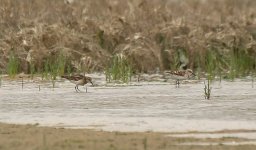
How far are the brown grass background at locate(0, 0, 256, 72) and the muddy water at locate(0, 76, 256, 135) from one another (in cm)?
175

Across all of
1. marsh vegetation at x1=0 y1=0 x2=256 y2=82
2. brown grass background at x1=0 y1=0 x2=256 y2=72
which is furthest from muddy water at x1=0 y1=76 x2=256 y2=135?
brown grass background at x1=0 y1=0 x2=256 y2=72

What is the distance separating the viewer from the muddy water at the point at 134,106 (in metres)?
10.5

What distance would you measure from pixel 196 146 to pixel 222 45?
10192mm

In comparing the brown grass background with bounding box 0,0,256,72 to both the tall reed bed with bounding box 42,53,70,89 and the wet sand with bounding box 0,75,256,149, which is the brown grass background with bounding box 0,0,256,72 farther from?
the wet sand with bounding box 0,75,256,149

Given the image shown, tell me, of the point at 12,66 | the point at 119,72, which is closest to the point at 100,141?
the point at 119,72

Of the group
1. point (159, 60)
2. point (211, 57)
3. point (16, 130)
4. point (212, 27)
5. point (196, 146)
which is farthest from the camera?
point (212, 27)

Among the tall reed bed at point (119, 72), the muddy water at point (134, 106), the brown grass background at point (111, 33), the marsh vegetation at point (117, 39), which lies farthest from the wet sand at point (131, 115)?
the brown grass background at point (111, 33)

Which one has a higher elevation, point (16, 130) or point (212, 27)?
point (212, 27)

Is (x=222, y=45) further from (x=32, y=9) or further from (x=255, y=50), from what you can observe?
(x=32, y=9)

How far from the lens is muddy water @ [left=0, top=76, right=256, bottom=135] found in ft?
34.6

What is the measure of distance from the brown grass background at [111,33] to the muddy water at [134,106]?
175 centimetres

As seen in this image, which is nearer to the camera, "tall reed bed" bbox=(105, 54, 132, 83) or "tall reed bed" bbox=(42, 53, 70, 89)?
"tall reed bed" bbox=(105, 54, 132, 83)

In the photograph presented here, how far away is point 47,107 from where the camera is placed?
1233 centimetres

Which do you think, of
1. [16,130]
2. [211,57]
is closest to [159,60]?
[211,57]
